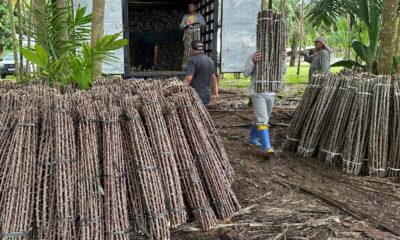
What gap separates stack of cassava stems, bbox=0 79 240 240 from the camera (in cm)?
341

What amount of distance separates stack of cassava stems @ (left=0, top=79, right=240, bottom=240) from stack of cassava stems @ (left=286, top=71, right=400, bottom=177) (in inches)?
88.1

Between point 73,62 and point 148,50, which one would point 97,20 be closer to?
point 73,62

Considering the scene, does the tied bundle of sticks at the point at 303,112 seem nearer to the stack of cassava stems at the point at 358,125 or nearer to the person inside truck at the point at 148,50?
the stack of cassava stems at the point at 358,125

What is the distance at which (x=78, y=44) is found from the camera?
526cm

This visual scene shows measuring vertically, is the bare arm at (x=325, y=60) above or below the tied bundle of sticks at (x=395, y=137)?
above

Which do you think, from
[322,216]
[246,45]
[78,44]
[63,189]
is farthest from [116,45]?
[246,45]

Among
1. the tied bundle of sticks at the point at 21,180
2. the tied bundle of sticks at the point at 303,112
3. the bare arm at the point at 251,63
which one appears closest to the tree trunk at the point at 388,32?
the tied bundle of sticks at the point at 303,112

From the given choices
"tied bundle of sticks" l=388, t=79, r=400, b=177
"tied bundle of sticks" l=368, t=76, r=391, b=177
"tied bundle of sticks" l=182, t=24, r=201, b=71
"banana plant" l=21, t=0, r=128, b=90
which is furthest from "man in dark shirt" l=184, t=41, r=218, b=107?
"tied bundle of sticks" l=182, t=24, r=201, b=71

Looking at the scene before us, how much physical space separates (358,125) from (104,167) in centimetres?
347

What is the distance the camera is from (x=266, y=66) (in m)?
5.83

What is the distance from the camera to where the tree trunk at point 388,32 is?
606cm

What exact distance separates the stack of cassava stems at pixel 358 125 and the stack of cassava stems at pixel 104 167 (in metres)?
2.24

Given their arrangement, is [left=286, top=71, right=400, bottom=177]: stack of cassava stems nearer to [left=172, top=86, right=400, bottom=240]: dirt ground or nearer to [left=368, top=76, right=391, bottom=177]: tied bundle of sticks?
[left=368, top=76, right=391, bottom=177]: tied bundle of sticks

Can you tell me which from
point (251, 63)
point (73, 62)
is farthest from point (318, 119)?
point (73, 62)
